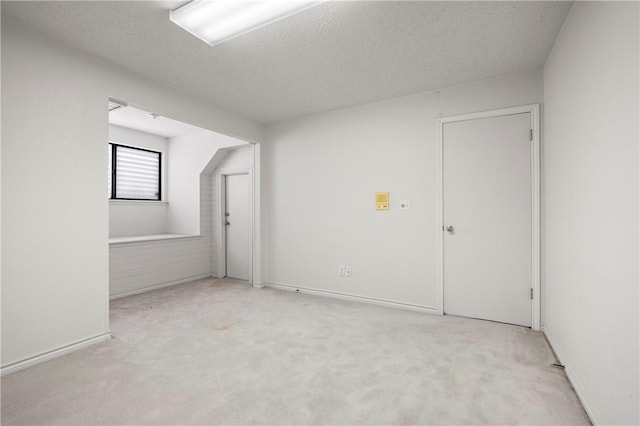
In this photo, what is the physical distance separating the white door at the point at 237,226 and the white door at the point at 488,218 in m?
3.31

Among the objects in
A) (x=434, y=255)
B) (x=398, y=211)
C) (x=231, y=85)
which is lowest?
(x=434, y=255)

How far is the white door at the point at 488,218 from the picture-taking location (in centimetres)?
306

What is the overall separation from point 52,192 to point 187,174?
326 centimetres

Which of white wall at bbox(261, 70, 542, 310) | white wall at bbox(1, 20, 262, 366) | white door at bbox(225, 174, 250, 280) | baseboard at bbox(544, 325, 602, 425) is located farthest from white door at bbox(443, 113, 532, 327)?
white wall at bbox(1, 20, 262, 366)

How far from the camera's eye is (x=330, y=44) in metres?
2.57

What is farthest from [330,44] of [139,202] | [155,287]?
[139,202]

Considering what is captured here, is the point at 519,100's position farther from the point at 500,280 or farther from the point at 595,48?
the point at 500,280

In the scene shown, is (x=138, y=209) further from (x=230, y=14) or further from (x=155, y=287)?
(x=230, y=14)

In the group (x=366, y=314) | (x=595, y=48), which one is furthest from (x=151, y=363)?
(x=595, y=48)

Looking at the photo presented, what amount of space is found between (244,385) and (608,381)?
2.03 m

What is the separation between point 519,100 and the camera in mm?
3084

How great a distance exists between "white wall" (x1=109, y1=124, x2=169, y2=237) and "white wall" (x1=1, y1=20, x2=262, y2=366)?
105 inches

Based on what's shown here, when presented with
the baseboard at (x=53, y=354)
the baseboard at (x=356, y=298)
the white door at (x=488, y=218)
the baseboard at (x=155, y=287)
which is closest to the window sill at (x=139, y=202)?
the baseboard at (x=155, y=287)

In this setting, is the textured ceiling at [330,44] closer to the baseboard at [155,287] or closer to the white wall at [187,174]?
Result: the white wall at [187,174]
